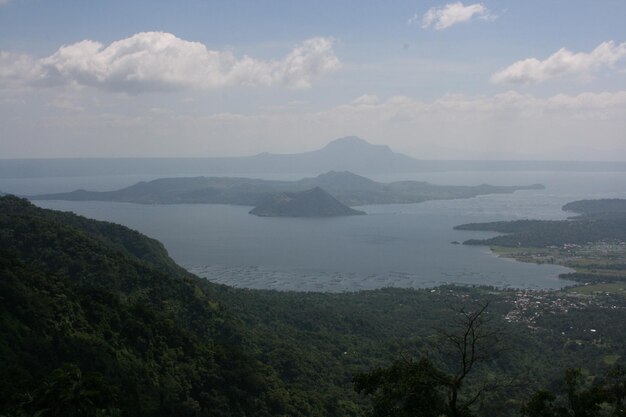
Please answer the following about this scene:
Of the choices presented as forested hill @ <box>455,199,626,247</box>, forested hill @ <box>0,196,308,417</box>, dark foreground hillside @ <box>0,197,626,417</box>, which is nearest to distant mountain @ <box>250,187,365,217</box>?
forested hill @ <box>455,199,626,247</box>

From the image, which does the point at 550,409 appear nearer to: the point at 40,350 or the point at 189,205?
the point at 40,350

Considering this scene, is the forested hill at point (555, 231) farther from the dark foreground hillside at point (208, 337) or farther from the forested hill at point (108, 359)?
the forested hill at point (108, 359)

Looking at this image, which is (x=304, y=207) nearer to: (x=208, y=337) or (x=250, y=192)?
(x=250, y=192)

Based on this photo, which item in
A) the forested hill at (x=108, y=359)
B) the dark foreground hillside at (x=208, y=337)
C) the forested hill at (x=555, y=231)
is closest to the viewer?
the forested hill at (x=108, y=359)

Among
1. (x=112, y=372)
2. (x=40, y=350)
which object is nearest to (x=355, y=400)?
(x=112, y=372)

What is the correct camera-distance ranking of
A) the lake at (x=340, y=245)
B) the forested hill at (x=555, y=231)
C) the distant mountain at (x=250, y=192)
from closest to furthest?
the lake at (x=340, y=245) < the forested hill at (x=555, y=231) < the distant mountain at (x=250, y=192)

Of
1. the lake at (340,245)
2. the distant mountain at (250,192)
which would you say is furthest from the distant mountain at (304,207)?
the distant mountain at (250,192)
